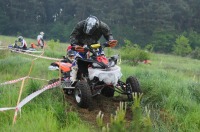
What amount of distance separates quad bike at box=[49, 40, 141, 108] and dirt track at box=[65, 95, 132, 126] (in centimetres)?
12

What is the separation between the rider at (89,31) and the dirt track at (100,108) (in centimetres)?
69

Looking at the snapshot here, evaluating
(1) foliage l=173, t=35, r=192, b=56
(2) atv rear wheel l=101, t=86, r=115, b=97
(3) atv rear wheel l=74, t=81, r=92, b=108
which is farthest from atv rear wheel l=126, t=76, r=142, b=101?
(1) foliage l=173, t=35, r=192, b=56

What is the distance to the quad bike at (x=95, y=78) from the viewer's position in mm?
5258

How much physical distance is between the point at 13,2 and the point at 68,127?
59.8 m

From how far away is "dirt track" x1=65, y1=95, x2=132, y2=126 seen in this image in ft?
16.6

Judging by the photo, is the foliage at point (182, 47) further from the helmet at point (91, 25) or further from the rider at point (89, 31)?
the helmet at point (91, 25)

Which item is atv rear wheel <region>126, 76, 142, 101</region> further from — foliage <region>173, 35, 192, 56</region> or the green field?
foliage <region>173, 35, 192, 56</region>

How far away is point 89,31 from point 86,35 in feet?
1.36

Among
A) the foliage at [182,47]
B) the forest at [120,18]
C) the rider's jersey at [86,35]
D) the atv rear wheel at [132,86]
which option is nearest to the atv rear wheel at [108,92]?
the atv rear wheel at [132,86]

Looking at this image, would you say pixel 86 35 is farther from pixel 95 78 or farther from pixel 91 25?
pixel 95 78

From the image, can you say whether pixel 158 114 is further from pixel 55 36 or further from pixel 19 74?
pixel 55 36

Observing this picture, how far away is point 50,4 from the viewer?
2586 inches

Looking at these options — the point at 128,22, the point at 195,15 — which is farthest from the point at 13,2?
the point at 195,15

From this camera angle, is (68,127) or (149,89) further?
(149,89)
